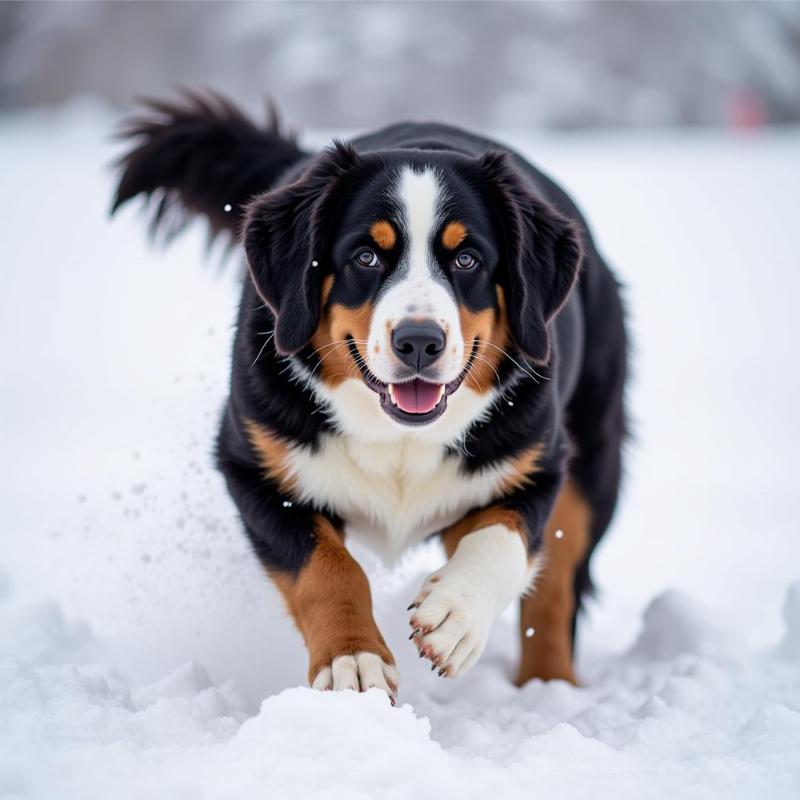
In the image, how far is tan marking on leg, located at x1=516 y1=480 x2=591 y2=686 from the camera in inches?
149

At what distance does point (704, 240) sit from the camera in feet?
40.8

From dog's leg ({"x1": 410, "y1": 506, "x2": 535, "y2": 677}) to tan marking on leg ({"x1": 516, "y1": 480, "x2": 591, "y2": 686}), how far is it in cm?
64

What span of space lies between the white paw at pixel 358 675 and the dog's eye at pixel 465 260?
105 centimetres

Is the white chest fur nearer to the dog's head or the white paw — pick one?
the dog's head

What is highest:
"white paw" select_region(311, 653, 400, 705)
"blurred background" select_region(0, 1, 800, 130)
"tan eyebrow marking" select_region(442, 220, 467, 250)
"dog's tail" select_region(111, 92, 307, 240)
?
"blurred background" select_region(0, 1, 800, 130)

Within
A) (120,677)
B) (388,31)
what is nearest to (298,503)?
(120,677)

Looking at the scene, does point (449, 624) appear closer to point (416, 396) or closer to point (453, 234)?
point (416, 396)

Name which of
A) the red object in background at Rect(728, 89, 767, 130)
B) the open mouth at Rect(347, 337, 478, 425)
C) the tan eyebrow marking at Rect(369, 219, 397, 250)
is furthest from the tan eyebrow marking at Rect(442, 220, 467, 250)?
the red object in background at Rect(728, 89, 767, 130)

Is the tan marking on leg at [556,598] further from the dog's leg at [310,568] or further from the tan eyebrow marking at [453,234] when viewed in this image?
the tan eyebrow marking at [453,234]

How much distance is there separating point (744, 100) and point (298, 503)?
18.4 meters

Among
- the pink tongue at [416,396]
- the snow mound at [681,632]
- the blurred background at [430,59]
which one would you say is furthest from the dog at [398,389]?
the blurred background at [430,59]

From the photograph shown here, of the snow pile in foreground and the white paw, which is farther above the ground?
the white paw

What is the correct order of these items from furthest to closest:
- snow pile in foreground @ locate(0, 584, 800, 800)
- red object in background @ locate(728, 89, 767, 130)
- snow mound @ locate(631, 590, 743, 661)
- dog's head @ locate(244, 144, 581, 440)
Result: red object in background @ locate(728, 89, 767, 130) → snow mound @ locate(631, 590, 743, 661) → dog's head @ locate(244, 144, 581, 440) → snow pile in foreground @ locate(0, 584, 800, 800)

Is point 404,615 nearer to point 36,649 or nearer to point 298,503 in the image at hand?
point 298,503
